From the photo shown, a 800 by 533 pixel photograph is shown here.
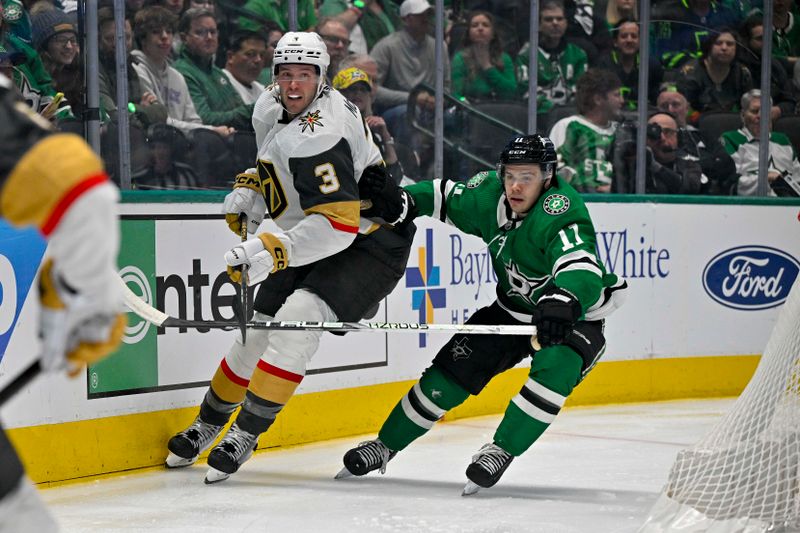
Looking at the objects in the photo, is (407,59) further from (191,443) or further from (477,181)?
(191,443)

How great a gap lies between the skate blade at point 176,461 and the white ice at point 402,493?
0.03 metres

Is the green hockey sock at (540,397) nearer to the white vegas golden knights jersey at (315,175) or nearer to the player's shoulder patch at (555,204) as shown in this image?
the player's shoulder patch at (555,204)

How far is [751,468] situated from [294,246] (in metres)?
1.32

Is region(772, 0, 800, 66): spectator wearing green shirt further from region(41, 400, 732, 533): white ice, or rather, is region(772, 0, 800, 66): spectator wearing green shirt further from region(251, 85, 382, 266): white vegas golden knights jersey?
region(251, 85, 382, 266): white vegas golden knights jersey

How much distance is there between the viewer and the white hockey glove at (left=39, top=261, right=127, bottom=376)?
5.02ft

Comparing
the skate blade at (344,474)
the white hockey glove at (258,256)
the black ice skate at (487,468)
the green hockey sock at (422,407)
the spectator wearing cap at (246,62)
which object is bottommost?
the skate blade at (344,474)

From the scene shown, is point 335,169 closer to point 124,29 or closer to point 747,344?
point 124,29

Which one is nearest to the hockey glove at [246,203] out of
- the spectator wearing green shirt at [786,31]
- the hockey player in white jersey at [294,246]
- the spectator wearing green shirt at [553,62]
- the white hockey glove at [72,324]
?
the hockey player in white jersey at [294,246]

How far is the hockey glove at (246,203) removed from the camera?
3.62m

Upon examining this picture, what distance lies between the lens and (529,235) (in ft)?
11.4

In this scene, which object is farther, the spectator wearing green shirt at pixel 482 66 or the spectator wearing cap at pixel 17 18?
the spectator wearing green shirt at pixel 482 66

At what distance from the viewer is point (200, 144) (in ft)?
13.7

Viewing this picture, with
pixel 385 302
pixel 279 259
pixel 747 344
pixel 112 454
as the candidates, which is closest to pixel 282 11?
pixel 385 302

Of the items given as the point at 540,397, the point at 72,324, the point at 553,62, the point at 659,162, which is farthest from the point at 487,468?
the point at 659,162
